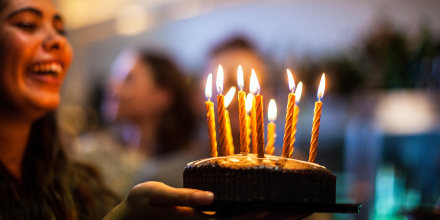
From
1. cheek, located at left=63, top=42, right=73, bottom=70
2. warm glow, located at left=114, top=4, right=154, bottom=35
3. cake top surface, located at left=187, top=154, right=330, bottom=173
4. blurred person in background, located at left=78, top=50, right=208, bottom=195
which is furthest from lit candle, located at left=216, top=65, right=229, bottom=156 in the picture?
warm glow, located at left=114, top=4, right=154, bottom=35

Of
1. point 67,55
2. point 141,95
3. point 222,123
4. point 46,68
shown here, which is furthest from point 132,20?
point 222,123

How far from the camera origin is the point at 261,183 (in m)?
1.09

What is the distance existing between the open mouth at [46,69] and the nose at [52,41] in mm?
66

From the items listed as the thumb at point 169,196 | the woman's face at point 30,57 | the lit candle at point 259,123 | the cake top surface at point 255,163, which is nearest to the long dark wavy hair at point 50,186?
the woman's face at point 30,57

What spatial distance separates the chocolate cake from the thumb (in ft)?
0.19

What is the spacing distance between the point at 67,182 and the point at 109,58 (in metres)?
6.84

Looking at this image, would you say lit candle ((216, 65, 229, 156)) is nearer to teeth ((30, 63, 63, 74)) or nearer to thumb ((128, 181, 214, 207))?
thumb ((128, 181, 214, 207))

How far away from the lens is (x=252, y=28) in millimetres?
6094

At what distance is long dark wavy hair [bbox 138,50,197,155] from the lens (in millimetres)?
3871

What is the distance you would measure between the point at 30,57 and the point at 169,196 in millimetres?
975

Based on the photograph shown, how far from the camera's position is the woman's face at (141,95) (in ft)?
12.8

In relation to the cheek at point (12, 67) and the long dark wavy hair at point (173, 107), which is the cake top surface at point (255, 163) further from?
the long dark wavy hair at point (173, 107)

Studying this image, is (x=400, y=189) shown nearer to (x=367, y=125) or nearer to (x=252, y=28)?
(x=367, y=125)

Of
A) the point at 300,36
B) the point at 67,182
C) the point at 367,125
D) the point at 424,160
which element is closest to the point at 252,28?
the point at 300,36
